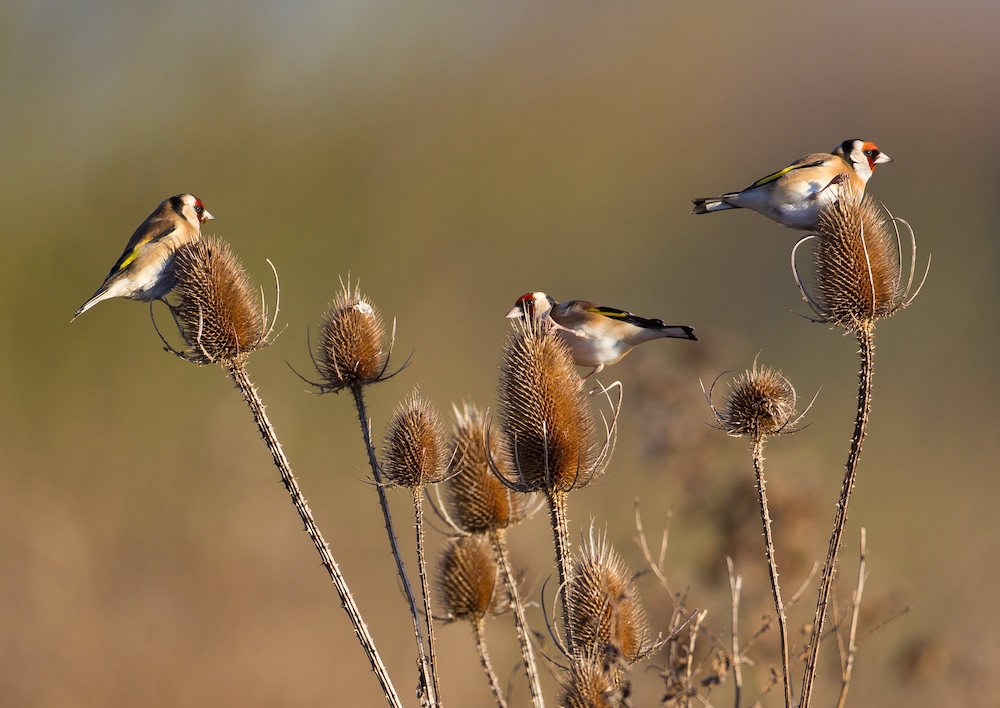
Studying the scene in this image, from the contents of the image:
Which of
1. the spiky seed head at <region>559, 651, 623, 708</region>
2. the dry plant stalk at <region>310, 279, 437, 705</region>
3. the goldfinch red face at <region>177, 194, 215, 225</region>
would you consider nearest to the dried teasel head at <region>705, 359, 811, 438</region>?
the spiky seed head at <region>559, 651, 623, 708</region>

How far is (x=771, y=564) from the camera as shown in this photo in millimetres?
3594

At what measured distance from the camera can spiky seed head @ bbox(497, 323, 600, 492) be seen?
4.40 metres

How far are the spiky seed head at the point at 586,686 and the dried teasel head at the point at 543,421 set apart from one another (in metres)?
0.98

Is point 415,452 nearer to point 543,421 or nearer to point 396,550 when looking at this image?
point 396,550

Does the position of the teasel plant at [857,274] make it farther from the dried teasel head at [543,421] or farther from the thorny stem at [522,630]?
the thorny stem at [522,630]

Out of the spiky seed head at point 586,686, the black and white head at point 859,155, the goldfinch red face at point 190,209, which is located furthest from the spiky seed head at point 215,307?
the black and white head at point 859,155

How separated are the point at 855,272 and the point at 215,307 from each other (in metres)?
3.45

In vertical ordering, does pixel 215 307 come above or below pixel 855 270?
above

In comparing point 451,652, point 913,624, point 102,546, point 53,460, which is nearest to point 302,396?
point 53,460

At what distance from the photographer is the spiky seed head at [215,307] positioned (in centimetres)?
462

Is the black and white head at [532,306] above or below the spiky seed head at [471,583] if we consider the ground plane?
above

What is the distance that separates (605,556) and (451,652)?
8.53 meters

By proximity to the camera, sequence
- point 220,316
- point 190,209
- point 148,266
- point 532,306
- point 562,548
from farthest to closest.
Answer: point 190,209
point 532,306
point 148,266
point 220,316
point 562,548

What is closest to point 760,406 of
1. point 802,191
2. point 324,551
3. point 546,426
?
point 546,426
